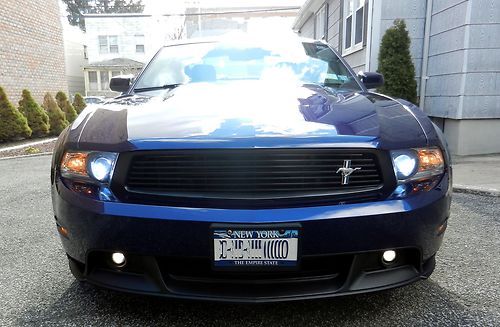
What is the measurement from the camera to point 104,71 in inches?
1320

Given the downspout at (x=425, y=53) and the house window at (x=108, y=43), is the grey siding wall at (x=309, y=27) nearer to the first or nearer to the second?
the downspout at (x=425, y=53)

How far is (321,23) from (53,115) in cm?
906

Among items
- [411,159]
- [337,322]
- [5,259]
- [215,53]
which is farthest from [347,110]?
[5,259]

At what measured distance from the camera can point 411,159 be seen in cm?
178

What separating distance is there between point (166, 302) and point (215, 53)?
1981 millimetres

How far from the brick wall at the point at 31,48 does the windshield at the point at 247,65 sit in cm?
866

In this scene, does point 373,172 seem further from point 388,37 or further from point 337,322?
point 388,37

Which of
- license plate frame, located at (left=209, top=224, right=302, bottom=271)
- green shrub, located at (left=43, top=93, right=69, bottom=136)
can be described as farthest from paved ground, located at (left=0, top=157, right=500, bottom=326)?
green shrub, located at (left=43, top=93, right=69, bottom=136)

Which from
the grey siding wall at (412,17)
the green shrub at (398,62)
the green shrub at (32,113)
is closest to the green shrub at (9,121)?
the green shrub at (32,113)

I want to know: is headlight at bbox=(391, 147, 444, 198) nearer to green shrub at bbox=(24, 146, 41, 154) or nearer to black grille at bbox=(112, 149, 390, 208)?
black grille at bbox=(112, 149, 390, 208)

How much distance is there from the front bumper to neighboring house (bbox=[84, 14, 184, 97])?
32768 mm

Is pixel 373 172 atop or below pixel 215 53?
below

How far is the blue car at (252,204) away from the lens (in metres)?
1.63

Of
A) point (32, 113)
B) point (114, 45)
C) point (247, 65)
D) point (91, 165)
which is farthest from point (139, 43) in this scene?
point (91, 165)
